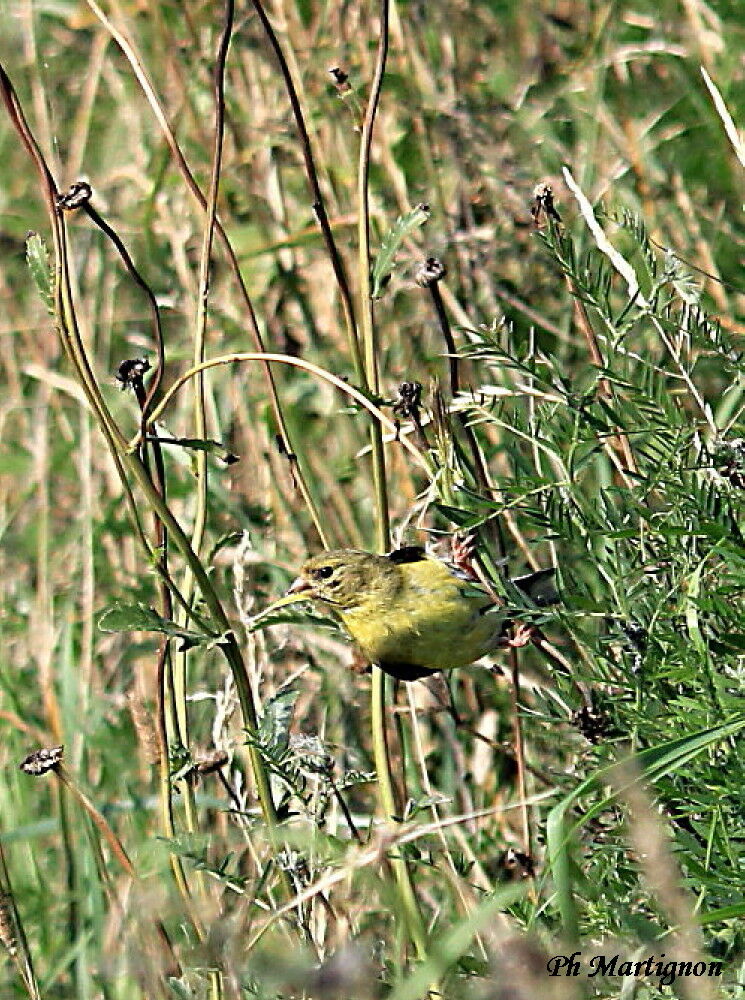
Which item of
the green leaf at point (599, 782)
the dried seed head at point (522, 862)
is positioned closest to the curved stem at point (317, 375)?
the green leaf at point (599, 782)

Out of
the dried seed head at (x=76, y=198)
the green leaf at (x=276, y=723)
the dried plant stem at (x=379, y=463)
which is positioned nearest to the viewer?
the dried seed head at (x=76, y=198)

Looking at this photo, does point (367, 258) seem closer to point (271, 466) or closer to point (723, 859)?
point (723, 859)

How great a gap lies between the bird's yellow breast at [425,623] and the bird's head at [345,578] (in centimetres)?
1

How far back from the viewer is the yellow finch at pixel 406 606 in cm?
191

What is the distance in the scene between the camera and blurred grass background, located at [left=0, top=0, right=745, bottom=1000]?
161 cm

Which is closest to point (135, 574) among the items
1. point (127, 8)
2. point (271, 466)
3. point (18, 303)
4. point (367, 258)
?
point (271, 466)

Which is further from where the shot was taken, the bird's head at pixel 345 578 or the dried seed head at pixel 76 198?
the bird's head at pixel 345 578

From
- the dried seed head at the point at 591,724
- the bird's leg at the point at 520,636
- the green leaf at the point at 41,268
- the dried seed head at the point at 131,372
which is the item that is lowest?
the dried seed head at the point at 591,724

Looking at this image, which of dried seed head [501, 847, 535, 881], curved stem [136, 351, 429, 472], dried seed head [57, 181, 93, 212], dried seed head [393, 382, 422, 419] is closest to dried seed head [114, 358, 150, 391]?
curved stem [136, 351, 429, 472]

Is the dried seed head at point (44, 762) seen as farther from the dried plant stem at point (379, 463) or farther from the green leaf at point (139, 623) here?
the dried plant stem at point (379, 463)

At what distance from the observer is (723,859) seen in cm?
153

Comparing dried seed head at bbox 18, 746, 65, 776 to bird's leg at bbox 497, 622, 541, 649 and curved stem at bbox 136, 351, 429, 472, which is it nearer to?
curved stem at bbox 136, 351, 429, 472

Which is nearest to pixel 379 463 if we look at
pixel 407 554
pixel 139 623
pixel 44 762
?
pixel 407 554

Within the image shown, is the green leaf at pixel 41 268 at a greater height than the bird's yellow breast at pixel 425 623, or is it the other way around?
the green leaf at pixel 41 268
